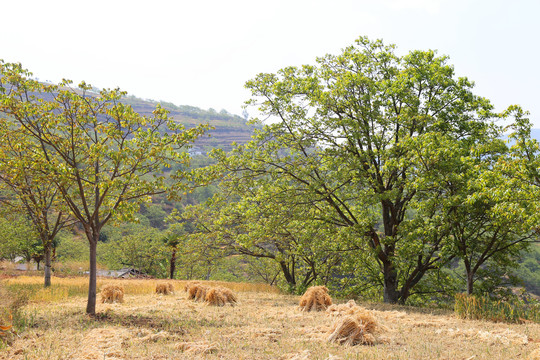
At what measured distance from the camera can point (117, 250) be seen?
159 feet

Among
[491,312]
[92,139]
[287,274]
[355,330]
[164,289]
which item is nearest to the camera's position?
[355,330]

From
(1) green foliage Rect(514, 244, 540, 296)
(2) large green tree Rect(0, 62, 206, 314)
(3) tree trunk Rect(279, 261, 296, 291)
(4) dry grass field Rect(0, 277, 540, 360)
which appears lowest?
(1) green foliage Rect(514, 244, 540, 296)

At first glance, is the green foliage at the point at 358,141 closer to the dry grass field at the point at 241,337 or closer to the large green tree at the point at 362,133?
the large green tree at the point at 362,133

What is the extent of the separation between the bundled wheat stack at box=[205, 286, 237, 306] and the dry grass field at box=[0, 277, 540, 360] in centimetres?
149

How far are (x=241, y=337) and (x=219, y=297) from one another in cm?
522

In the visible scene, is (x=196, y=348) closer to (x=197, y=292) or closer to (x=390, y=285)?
(x=197, y=292)

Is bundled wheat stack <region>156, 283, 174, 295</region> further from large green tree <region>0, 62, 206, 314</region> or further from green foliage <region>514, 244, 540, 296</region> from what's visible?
green foliage <region>514, 244, 540, 296</region>

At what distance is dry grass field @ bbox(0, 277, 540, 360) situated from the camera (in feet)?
20.1

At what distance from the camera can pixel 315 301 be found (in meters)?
11.1

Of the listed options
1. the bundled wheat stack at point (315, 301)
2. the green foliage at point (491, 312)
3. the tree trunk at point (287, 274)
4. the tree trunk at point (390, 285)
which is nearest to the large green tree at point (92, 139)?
the bundled wheat stack at point (315, 301)

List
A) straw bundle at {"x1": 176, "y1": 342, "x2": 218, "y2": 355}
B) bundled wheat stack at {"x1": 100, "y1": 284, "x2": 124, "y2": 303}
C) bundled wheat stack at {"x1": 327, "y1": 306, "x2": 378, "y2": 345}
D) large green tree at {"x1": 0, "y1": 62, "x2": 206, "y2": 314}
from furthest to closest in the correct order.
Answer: bundled wheat stack at {"x1": 100, "y1": 284, "x2": 124, "y2": 303} → large green tree at {"x1": 0, "y1": 62, "x2": 206, "y2": 314} → bundled wheat stack at {"x1": 327, "y1": 306, "x2": 378, "y2": 345} → straw bundle at {"x1": 176, "y1": 342, "x2": 218, "y2": 355}

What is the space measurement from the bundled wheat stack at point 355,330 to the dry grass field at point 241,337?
0.16m

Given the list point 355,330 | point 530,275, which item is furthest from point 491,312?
point 530,275

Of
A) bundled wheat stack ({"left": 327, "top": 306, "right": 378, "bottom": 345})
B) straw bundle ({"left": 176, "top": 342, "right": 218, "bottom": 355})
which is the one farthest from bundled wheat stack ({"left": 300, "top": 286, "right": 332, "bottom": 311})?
straw bundle ({"left": 176, "top": 342, "right": 218, "bottom": 355})
